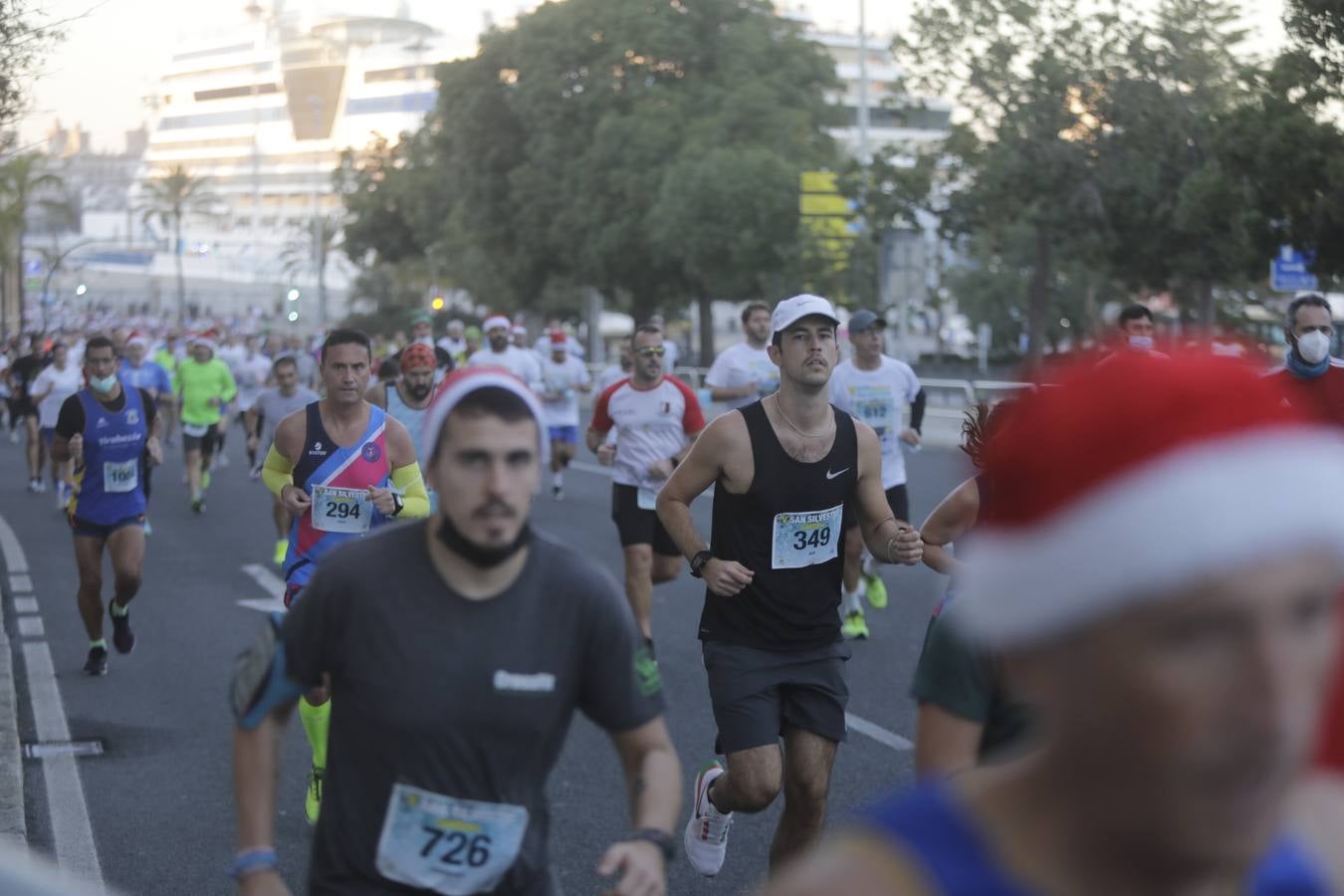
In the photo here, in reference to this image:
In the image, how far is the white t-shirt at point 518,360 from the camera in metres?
19.5

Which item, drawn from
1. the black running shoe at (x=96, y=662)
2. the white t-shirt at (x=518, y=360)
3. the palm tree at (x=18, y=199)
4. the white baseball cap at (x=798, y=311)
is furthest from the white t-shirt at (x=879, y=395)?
the palm tree at (x=18, y=199)

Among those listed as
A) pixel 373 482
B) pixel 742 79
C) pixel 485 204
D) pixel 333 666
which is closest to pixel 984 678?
pixel 333 666

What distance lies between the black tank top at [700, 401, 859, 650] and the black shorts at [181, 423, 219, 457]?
15763 mm

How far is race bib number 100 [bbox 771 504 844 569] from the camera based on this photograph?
19.9ft

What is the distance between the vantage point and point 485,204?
56.4 meters

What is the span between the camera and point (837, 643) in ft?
20.1

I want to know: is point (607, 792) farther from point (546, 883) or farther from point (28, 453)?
point (28, 453)

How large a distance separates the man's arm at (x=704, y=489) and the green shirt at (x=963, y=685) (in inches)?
100

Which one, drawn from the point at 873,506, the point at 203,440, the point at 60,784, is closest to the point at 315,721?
the point at 60,784

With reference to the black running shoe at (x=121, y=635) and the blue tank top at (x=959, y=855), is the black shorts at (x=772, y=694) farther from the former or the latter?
the black running shoe at (x=121, y=635)

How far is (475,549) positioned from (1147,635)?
189 centimetres

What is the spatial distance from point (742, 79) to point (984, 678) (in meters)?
46.0

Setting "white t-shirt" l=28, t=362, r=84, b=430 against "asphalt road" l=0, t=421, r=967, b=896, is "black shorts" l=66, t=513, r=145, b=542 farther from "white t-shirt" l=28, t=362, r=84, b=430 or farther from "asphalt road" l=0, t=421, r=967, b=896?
"white t-shirt" l=28, t=362, r=84, b=430

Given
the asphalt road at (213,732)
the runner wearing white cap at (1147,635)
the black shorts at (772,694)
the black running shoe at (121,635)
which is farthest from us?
the black running shoe at (121,635)
